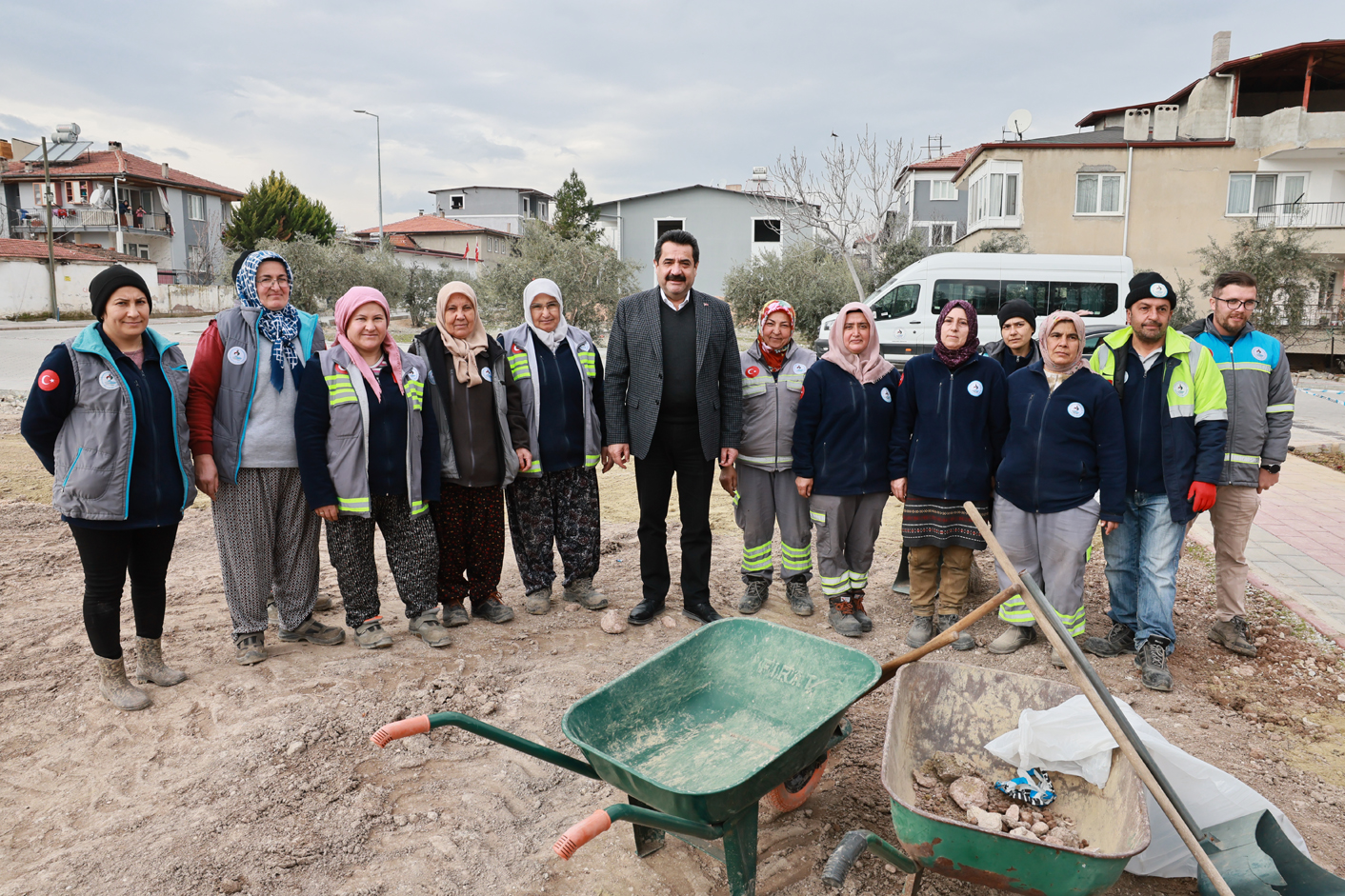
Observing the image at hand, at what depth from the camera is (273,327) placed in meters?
3.85

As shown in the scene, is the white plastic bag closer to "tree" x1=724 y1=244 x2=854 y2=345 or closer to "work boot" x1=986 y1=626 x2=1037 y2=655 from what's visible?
"work boot" x1=986 y1=626 x2=1037 y2=655

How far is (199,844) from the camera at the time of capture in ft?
8.96

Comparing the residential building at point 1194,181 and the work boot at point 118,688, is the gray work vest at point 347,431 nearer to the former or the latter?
the work boot at point 118,688

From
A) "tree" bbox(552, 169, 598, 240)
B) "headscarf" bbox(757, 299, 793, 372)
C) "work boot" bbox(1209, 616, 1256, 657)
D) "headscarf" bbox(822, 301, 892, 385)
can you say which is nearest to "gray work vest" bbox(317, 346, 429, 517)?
"headscarf" bbox(757, 299, 793, 372)

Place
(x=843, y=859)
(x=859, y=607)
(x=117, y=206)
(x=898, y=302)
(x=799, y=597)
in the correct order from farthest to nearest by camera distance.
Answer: (x=117, y=206), (x=898, y=302), (x=799, y=597), (x=859, y=607), (x=843, y=859)

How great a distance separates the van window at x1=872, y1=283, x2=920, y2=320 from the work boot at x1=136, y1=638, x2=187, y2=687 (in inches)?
522

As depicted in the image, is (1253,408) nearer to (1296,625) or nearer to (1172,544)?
(1172,544)

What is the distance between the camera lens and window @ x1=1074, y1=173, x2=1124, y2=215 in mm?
22500

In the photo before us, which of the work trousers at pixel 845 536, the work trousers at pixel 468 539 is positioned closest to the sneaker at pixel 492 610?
the work trousers at pixel 468 539

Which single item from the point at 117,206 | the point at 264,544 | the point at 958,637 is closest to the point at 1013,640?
the point at 958,637

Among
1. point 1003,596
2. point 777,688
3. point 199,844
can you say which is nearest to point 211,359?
point 199,844

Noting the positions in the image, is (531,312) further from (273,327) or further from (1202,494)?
(1202,494)

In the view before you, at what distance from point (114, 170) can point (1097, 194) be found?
1673 inches

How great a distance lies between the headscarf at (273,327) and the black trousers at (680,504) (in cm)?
183
